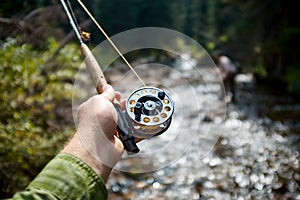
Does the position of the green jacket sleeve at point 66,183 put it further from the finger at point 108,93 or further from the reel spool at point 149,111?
the reel spool at point 149,111

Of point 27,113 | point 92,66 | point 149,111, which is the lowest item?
point 27,113

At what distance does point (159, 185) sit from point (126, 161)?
48.7 inches

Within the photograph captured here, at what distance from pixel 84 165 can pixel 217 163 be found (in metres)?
6.04

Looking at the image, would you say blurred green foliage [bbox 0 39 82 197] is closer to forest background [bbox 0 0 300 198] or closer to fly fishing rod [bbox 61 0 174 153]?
forest background [bbox 0 0 300 198]

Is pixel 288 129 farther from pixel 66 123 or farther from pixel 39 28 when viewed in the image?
pixel 39 28

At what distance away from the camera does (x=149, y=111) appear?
6.51 feet

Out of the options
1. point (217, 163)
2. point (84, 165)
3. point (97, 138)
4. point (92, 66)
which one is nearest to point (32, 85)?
point (92, 66)

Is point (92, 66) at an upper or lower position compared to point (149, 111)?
upper

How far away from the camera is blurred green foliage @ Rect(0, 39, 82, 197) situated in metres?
4.24

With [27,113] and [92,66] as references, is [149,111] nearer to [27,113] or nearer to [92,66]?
[92,66]

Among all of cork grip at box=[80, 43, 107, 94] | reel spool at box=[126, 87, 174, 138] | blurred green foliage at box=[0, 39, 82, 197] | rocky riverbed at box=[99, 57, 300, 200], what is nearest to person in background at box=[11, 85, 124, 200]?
reel spool at box=[126, 87, 174, 138]

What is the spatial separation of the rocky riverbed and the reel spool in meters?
1.78

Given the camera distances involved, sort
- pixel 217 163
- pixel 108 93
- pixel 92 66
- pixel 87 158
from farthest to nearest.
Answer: pixel 217 163 < pixel 92 66 < pixel 108 93 < pixel 87 158

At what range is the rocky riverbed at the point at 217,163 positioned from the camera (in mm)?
5973
